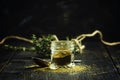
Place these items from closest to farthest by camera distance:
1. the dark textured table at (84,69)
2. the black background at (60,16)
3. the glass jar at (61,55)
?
the dark textured table at (84,69) → the glass jar at (61,55) → the black background at (60,16)

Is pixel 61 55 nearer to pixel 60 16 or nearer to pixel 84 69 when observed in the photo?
pixel 84 69

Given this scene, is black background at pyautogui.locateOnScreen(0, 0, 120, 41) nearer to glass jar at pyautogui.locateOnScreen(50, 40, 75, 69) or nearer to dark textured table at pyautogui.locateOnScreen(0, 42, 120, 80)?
dark textured table at pyautogui.locateOnScreen(0, 42, 120, 80)

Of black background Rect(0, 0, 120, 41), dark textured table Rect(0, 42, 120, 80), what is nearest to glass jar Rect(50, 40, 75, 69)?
dark textured table Rect(0, 42, 120, 80)

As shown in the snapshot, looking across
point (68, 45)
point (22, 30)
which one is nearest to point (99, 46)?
point (68, 45)

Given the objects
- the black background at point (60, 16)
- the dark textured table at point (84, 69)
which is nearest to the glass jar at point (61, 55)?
the dark textured table at point (84, 69)

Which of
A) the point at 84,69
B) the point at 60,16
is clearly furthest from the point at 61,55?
the point at 60,16

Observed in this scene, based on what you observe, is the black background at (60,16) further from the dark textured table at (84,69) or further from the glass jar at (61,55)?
the glass jar at (61,55)
